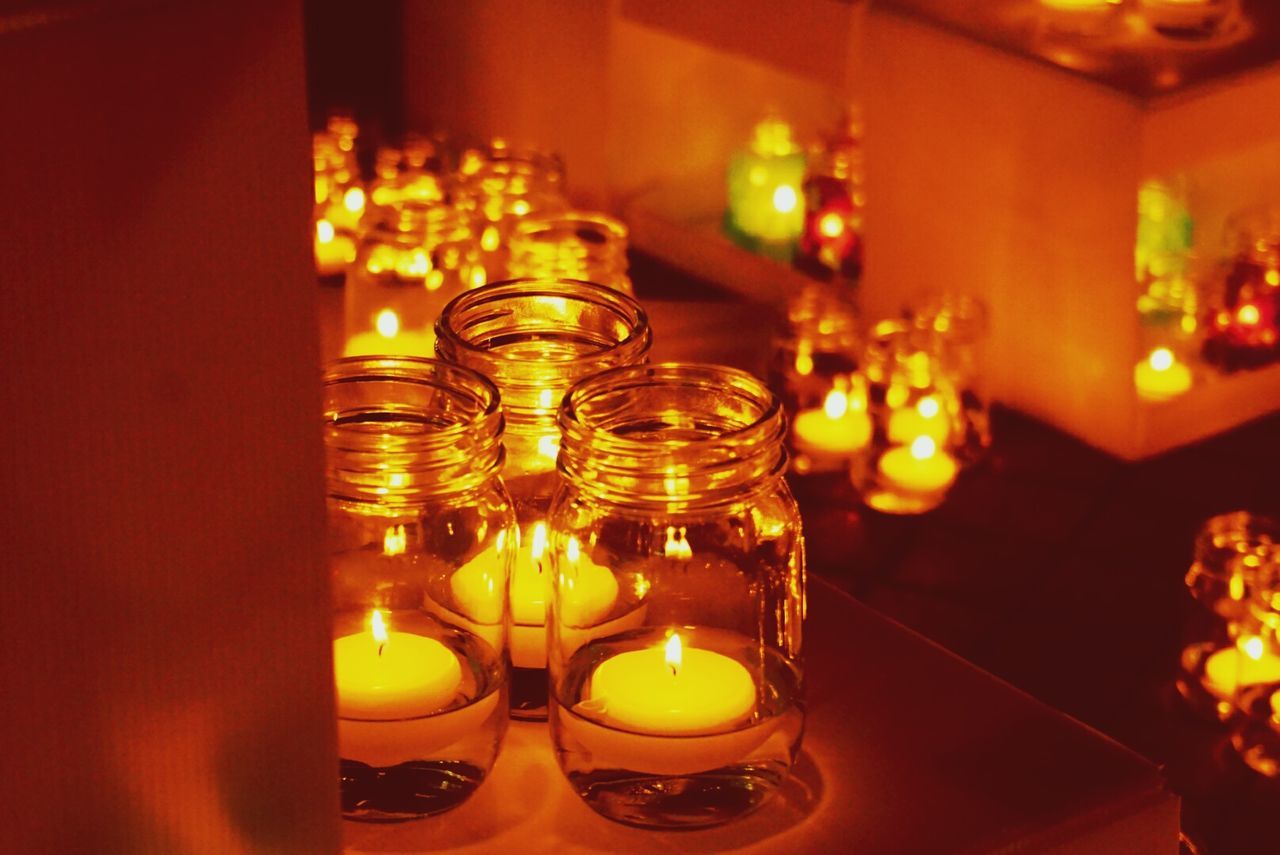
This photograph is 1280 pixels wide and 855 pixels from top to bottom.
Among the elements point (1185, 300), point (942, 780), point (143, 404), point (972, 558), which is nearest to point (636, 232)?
point (1185, 300)

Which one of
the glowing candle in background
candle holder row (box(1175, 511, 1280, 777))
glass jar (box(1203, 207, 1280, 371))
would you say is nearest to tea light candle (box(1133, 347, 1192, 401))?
glass jar (box(1203, 207, 1280, 371))

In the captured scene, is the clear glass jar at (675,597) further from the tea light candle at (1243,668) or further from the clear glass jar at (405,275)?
the tea light candle at (1243,668)

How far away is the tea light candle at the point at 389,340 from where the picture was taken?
1195 mm

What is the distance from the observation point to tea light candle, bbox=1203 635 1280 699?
1594 millimetres

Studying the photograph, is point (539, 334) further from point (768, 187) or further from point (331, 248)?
point (768, 187)

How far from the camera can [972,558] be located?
71.4 inches

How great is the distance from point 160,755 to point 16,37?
0.67 ft

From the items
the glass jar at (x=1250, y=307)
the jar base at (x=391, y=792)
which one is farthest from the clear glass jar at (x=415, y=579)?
the glass jar at (x=1250, y=307)

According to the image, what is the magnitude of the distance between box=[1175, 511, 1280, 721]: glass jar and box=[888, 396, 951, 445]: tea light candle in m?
0.40

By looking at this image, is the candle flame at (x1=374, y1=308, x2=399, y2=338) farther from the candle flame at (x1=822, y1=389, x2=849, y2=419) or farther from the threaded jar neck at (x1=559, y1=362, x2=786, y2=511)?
the candle flame at (x1=822, y1=389, x2=849, y2=419)

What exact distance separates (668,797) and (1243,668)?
111 centimetres

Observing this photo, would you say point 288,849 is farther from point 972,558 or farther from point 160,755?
point 972,558

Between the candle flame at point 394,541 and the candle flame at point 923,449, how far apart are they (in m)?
1.38

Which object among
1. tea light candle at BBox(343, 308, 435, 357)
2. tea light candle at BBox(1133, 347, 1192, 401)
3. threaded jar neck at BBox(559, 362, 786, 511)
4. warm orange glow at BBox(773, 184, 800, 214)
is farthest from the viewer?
warm orange glow at BBox(773, 184, 800, 214)
